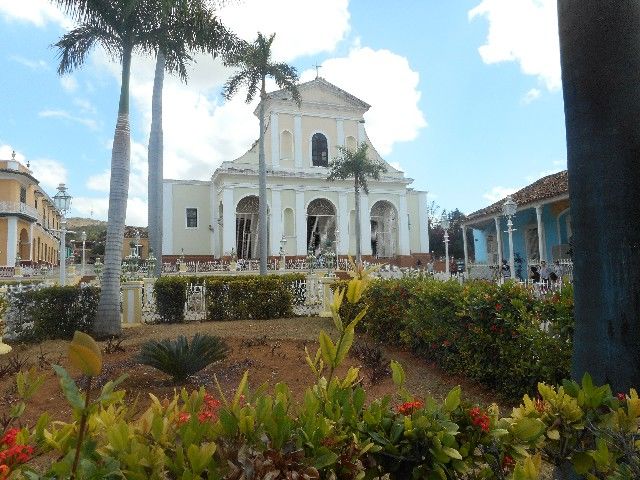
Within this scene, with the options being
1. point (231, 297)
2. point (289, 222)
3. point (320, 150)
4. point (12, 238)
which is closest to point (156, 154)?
point (231, 297)

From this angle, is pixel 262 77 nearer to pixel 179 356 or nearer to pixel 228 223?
pixel 228 223

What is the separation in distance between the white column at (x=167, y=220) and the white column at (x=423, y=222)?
56.0 feet

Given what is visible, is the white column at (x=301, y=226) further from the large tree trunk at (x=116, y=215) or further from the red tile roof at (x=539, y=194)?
the large tree trunk at (x=116, y=215)

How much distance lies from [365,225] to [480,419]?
29.0 meters

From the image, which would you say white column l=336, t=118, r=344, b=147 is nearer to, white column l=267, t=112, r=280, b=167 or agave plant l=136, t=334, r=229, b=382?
white column l=267, t=112, r=280, b=167

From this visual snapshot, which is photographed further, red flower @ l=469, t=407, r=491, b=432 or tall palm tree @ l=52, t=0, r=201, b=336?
tall palm tree @ l=52, t=0, r=201, b=336

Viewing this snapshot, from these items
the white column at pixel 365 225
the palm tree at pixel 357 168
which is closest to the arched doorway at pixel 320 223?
the white column at pixel 365 225

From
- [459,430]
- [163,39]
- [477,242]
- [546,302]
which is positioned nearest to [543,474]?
[546,302]

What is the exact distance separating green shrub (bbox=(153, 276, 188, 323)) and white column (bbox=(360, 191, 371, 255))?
67.7ft

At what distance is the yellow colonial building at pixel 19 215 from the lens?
30.6 m

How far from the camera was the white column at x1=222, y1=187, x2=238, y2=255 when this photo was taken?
89.4ft

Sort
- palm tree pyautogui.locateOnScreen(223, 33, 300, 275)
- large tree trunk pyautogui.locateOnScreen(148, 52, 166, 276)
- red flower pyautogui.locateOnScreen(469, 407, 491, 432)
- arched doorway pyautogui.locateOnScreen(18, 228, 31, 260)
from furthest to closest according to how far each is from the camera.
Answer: arched doorway pyautogui.locateOnScreen(18, 228, 31, 260) < palm tree pyautogui.locateOnScreen(223, 33, 300, 275) < large tree trunk pyautogui.locateOnScreen(148, 52, 166, 276) < red flower pyautogui.locateOnScreen(469, 407, 491, 432)

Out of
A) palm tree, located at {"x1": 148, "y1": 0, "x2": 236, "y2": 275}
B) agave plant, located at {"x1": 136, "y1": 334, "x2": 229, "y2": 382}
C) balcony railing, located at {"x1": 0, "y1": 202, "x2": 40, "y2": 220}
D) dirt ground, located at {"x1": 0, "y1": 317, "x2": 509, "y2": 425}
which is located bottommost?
dirt ground, located at {"x1": 0, "y1": 317, "x2": 509, "y2": 425}

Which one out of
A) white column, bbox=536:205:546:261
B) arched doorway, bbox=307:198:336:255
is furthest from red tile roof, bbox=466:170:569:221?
arched doorway, bbox=307:198:336:255
